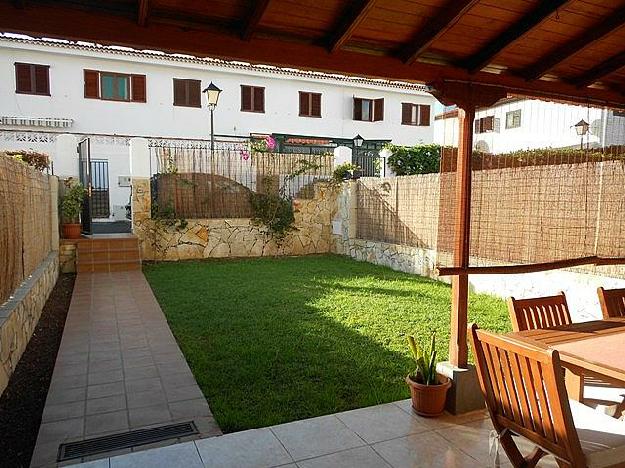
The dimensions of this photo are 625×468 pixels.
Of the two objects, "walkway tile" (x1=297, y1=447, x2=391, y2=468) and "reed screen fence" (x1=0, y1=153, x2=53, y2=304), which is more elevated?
"reed screen fence" (x1=0, y1=153, x2=53, y2=304)

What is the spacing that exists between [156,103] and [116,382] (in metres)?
16.2

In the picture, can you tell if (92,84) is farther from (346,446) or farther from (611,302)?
(611,302)

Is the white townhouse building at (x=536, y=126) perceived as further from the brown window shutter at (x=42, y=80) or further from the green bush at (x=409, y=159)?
the brown window shutter at (x=42, y=80)

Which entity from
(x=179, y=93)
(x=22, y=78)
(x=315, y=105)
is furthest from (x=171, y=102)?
(x=315, y=105)

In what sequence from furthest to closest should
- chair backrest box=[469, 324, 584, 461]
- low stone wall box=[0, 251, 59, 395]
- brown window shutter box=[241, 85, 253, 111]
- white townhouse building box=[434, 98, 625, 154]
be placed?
1. brown window shutter box=[241, 85, 253, 111]
2. white townhouse building box=[434, 98, 625, 154]
3. low stone wall box=[0, 251, 59, 395]
4. chair backrest box=[469, 324, 584, 461]

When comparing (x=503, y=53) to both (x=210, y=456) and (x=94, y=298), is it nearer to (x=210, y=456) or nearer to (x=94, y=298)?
(x=210, y=456)

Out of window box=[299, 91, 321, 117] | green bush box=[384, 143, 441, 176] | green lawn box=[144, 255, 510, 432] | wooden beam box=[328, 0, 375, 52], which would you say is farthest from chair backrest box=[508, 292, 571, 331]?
window box=[299, 91, 321, 117]

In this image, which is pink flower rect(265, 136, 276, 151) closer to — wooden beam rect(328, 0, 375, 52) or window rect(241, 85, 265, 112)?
window rect(241, 85, 265, 112)

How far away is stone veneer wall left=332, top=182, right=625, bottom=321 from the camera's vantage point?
221 inches

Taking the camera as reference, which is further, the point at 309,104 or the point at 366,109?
the point at 366,109

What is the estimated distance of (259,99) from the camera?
1959 centimetres

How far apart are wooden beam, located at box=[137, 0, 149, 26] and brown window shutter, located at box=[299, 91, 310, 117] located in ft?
60.5

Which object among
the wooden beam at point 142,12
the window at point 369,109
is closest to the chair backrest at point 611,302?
the wooden beam at point 142,12

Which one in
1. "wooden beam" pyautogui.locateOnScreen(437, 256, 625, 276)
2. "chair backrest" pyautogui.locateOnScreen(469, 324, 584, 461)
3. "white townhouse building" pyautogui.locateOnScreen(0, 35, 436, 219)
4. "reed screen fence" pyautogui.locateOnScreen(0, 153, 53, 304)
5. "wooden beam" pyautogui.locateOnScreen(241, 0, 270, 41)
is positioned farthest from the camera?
"white townhouse building" pyautogui.locateOnScreen(0, 35, 436, 219)
